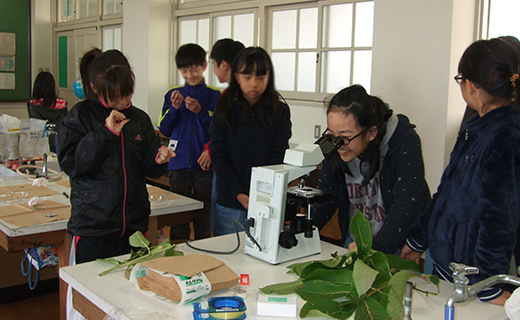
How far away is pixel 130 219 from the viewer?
6.70 feet

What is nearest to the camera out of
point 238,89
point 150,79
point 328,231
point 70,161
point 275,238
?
point 275,238

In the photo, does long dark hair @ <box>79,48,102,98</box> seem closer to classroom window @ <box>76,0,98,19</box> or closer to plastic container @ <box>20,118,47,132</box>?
plastic container @ <box>20,118,47,132</box>

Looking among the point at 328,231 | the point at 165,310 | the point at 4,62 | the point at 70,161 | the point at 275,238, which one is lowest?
the point at 328,231

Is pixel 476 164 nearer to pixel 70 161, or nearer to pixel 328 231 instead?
pixel 70 161

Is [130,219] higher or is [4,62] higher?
[4,62]

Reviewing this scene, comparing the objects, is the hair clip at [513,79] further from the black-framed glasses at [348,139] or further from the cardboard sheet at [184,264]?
the cardboard sheet at [184,264]

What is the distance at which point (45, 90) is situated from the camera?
4938 millimetres

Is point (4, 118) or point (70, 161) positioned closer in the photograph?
point (70, 161)

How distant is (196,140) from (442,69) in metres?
1.56

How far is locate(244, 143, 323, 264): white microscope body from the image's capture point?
1601 millimetres

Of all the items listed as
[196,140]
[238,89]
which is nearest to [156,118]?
[196,140]

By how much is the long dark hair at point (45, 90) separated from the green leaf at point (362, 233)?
432 centimetres

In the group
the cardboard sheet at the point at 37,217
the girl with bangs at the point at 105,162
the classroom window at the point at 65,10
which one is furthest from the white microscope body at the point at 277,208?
the classroom window at the point at 65,10

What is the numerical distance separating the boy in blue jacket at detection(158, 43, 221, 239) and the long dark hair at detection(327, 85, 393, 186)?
1.51 meters
